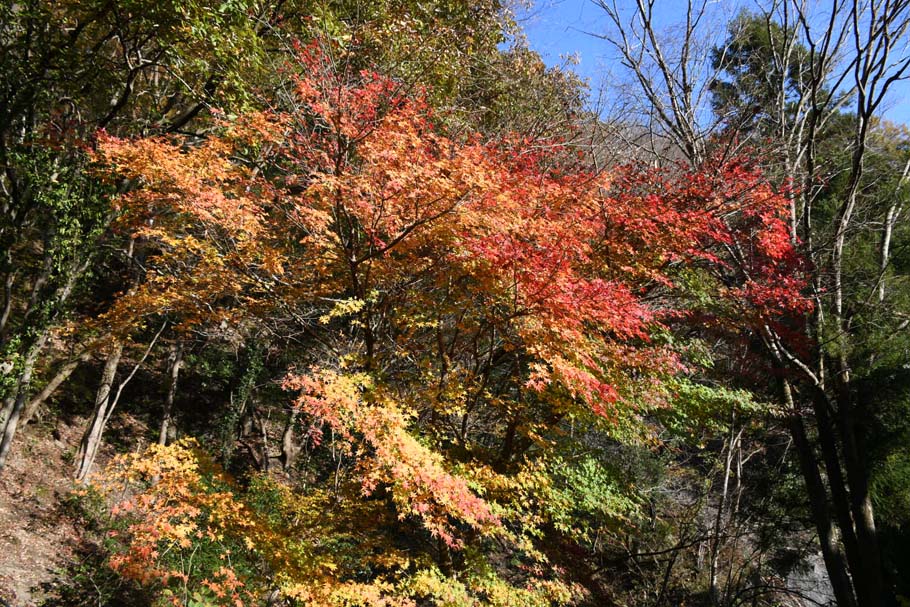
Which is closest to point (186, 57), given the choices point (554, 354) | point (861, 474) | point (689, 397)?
point (554, 354)

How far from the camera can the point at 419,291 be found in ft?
26.4

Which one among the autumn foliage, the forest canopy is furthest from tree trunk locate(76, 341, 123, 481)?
the autumn foliage

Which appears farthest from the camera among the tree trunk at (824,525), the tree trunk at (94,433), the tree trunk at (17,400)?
the tree trunk at (94,433)

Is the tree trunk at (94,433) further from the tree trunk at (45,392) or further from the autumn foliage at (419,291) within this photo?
the autumn foliage at (419,291)

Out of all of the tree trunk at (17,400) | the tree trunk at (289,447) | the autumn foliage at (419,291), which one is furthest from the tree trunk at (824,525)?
the tree trunk at (17,400)

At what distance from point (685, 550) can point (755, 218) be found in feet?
31.1

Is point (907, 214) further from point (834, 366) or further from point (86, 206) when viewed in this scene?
point (86, 206)

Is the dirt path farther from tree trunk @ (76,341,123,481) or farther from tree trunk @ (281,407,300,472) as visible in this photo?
tree trunk @ (281,407,300,472)

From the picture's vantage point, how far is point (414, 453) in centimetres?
539

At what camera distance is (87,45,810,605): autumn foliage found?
5852 mm

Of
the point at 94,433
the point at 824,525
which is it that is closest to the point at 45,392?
the point at 94,433

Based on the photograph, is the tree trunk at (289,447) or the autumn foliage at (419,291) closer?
the autumn foliage at (419,291)

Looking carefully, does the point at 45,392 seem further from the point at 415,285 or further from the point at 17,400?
the point at 415,285

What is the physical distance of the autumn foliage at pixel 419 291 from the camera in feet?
19.2
